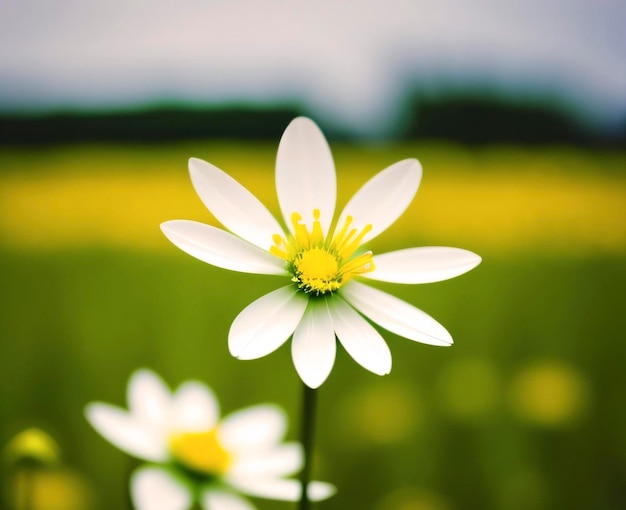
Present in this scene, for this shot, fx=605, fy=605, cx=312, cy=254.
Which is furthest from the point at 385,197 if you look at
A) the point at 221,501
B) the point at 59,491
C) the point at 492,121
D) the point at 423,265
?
the point at 492,121

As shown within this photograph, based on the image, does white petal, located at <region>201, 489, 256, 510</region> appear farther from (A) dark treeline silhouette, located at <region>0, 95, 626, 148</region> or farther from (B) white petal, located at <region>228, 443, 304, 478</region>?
(A) dark treeline silhouette, located at <region>0, 95, 626, 148</region>

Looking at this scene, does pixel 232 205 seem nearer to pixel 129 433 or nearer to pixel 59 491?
pixel 129 433

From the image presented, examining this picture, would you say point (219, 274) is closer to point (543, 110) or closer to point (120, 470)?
point (120, 470)

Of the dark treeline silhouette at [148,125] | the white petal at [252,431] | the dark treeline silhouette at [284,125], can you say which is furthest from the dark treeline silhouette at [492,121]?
the white petal at [252,431]

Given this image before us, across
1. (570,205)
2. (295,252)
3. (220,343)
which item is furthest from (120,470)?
(570,205)

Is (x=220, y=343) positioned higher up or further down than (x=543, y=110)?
further down
